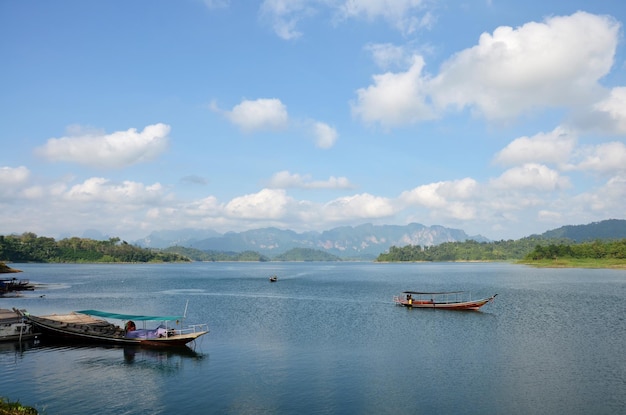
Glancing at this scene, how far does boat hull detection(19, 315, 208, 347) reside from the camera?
4575cm

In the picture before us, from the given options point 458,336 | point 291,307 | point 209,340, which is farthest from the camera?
point 291,307

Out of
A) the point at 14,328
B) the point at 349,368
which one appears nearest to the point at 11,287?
the point at 14,328

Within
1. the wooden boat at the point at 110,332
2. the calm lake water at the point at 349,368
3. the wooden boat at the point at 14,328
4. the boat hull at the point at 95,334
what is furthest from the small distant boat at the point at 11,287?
the boat hull at the point at 95,334

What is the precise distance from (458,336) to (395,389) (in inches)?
923

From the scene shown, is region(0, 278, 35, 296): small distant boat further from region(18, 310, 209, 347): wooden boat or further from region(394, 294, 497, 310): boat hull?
region(394, 294, 497, 310): boat hull

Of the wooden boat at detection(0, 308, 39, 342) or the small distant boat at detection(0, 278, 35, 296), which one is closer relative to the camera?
the wooden boat at detection(0, 308, 39, 342)

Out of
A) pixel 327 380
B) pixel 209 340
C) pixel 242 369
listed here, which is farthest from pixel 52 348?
pixel 327 380

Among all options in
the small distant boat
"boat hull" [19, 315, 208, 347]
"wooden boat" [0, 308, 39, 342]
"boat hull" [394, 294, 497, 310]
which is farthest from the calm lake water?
the small distant boat

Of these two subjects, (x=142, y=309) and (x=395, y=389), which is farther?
(x=142, y=309)

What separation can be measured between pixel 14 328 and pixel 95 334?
9542 millimetres

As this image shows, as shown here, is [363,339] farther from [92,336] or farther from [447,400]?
[92,336]

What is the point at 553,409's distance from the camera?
2820cm

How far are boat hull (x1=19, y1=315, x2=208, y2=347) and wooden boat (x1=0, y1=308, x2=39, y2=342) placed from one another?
0.84 m

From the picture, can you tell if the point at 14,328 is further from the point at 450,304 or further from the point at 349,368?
the point at 450,304
